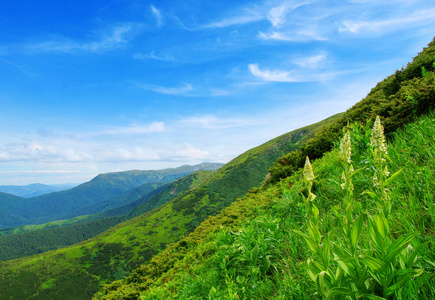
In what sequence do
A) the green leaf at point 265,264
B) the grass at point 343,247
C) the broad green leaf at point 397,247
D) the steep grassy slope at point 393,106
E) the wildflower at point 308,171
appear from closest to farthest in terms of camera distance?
the broad green leaf at point 397,247 < the grass at point 343,247 < the wildflower at point 308,171 < the green leaf at point 265,264 < the steep grassy slope at point 393,106

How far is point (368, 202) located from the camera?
4.28 meters

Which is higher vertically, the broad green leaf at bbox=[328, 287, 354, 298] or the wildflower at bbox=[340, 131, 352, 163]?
the wildflower at bbox=[340, 131, 352, 163]

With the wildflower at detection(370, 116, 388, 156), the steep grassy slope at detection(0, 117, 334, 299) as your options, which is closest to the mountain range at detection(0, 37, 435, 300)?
the wildflower at detection(370, 116, 388, 156)

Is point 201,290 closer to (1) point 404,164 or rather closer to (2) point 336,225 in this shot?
(2) point 336,225

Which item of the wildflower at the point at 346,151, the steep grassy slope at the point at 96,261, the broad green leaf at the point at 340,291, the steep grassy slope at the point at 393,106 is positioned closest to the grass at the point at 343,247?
the broad green leaf at the point at 340,291

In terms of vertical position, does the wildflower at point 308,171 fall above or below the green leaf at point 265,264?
above

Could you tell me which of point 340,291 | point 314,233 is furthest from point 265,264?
point 340,291

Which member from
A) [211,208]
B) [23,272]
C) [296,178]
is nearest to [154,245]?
[211,208]

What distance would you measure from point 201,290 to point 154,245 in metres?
191

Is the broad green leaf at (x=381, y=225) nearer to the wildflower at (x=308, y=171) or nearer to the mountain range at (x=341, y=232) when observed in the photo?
the mountain range at (x=341, y=232)

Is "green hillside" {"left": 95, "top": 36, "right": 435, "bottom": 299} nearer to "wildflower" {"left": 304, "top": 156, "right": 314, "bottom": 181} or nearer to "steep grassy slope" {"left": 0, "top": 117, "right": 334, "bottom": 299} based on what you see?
"wildflower" {"left": 304, "top": 156, "right": 314, "bottom": 181}

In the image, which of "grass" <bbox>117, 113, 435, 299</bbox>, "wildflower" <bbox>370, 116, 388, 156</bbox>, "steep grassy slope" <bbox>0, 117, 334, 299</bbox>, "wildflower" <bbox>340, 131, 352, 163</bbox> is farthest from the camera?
"steep grassy slope" <bbox>0, 117, 334, 299</bbox>

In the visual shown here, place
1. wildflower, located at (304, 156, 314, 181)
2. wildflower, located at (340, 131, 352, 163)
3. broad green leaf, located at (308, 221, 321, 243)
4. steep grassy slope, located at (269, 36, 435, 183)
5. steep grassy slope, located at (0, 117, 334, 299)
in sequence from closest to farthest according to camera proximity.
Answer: broad green leaf, located at (308, 221, 321, 243), wildflower, located at (340, 131, 352, 163), wildflower, located at (304, 156, 314, 181), steep grassy slope, located at (269, 36, 435, 183), steep grassy slope, located at (0, 117, 334, 299)

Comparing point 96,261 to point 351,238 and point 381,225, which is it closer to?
point 351,238
